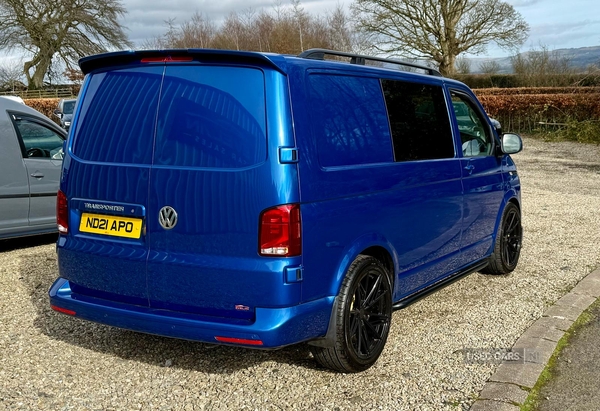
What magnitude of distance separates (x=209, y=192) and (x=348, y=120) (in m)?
1.00

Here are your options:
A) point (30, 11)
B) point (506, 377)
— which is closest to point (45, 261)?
point (506, 377)

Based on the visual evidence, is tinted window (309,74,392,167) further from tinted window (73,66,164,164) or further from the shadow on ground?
the shadow on ground

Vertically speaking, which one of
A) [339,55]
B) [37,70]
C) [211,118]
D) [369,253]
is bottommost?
[369,253]

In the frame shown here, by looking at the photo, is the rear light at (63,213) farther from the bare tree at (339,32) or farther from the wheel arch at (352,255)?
the bare tree at (339,32)

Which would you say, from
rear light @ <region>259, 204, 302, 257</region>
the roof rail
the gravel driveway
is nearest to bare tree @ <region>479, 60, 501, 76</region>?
the gravel driveway

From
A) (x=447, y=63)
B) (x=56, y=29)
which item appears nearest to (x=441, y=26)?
(x=447, y=63)

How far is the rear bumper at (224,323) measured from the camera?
369 centimetres

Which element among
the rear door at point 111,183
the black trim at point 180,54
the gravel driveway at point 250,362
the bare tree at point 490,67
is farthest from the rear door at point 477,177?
the bare tree at point 490,67

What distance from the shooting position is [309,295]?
3832 mm

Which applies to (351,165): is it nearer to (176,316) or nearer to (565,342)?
(176,316)

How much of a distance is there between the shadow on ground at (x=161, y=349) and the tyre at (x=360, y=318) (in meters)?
Answer: 0.36

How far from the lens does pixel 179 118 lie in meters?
3.87

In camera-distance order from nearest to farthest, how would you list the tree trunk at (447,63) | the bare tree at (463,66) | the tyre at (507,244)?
the tyre at (507,244), the tree trunk at (447,63), the bare tree at (463,66)

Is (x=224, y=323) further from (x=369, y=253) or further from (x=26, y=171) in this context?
(x=26, y=171)
